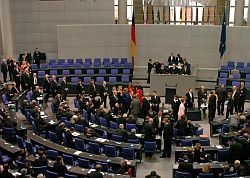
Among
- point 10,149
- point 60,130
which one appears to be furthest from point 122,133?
point 10,149

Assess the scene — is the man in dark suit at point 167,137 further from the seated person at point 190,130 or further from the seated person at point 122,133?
the seated person at point 122,133

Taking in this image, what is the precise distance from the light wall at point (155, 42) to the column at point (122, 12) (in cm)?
101

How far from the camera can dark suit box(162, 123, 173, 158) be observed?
15.1m

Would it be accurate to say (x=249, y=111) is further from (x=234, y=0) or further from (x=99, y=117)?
(x=234, y=0)

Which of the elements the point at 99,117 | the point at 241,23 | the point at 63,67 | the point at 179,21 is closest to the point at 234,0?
the point at 241,23

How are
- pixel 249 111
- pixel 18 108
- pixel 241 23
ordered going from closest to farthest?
pixel 249 111 < pixel 18 108 < pixel 241 23

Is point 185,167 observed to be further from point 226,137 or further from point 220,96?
point 220,96

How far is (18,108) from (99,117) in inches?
195

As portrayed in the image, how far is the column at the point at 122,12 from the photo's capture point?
27.5 m

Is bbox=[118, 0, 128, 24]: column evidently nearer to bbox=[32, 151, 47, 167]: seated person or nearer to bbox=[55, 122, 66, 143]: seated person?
bbox=[55, 122, 66, 143]: seated person

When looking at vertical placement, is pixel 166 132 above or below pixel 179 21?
below

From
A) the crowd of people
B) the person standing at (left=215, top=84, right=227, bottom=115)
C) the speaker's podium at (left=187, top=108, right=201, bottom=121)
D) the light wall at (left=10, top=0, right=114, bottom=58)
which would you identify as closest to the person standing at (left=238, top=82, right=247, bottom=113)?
the person standing at (left=215, top=84, right=227, bottom=115)

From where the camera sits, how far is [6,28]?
1044 inches

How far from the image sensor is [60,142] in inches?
599
